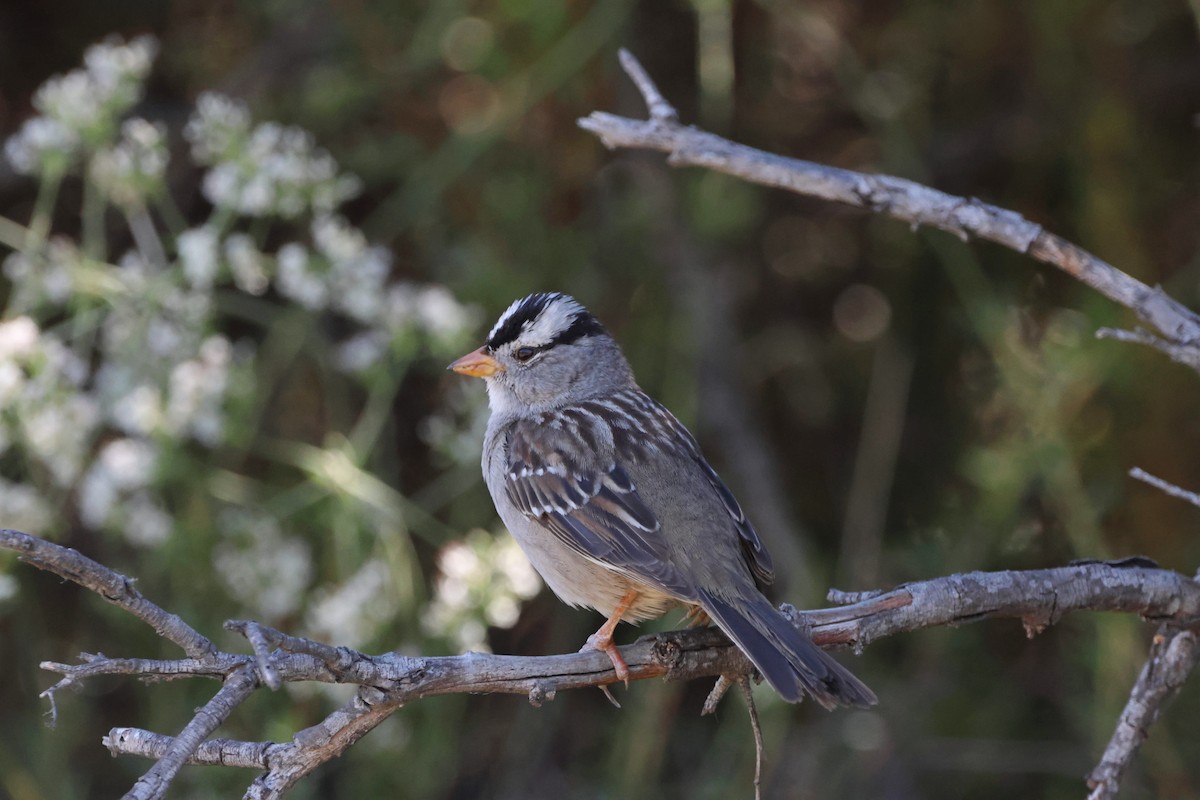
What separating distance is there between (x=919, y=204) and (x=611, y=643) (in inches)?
48.7

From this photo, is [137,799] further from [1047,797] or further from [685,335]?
[1047,797]

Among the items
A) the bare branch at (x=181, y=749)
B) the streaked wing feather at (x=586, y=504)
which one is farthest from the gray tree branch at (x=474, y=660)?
the streaked wing feather at (x=586, y=504)

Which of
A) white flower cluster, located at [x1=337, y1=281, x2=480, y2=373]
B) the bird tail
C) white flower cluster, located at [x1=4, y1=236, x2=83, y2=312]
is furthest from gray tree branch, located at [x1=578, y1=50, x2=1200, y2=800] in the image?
white flower cluster, located at [x1=4, y1=236, x2=83, y2=312]

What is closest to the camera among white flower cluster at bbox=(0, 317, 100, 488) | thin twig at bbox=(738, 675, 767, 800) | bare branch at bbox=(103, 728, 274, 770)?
bare branch at bbox=(103, 728, 274, 770)

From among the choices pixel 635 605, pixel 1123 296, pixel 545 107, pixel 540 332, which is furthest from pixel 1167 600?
pixel 545 107

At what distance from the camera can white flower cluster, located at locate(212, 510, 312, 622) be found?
412cm

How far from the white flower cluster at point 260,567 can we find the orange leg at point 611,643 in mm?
1353

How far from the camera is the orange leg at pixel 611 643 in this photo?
272cm

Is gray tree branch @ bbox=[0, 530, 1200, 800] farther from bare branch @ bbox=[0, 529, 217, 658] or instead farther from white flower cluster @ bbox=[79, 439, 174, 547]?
white flower cluster @ bbox=[79, 439, 174, 547]

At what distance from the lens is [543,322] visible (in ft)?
12.7

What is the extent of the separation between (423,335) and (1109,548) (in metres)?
2.50

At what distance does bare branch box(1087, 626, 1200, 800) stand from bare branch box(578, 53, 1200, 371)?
2.04 ft

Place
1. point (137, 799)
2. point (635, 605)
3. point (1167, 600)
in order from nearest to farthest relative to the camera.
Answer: point (137, 799) < point (1167, 600) < point (635, 605)

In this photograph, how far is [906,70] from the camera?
5.22 meters
